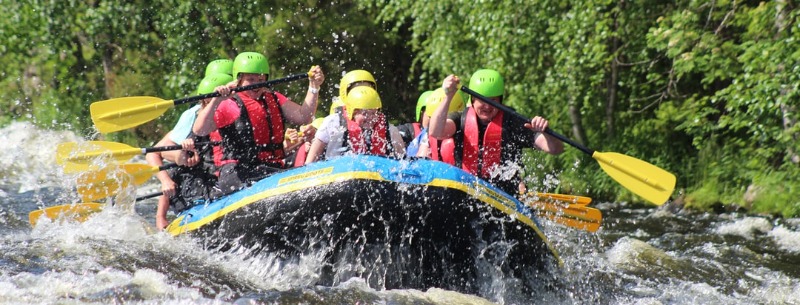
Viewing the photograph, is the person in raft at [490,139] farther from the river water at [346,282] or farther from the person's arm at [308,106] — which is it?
the person's arm at [308,106]

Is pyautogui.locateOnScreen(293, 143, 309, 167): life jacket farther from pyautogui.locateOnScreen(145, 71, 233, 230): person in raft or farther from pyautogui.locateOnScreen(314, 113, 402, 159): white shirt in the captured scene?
pyautogui.locateOnScreen(314, 113, 402, 159): white shirt

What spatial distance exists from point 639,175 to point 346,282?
7.15 ft

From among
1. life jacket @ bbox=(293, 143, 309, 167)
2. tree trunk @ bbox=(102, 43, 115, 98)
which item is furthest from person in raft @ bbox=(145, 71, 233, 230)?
tree trunk @ bbox=(102, 43, 115, 98)

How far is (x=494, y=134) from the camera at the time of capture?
6820 mm

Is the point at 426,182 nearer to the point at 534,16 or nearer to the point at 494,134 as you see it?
the point at 494,134

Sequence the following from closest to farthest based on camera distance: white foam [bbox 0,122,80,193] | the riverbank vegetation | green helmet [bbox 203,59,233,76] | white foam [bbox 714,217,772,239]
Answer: green helmet [bbox 203,59,233,76] → white foam [bbox 714,217,772,239] → the riverbank vegetation → white foam [bbox 0,122,80,193]

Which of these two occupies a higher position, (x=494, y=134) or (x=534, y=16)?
(x=534, y=16)

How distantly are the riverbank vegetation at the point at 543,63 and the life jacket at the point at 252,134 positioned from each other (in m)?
1.92

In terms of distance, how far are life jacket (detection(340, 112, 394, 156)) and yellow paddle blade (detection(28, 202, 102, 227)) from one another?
2.45m

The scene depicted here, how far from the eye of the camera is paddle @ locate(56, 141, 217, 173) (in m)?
7.76

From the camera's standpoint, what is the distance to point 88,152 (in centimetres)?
781

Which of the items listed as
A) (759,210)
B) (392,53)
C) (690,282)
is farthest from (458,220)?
(392,53)

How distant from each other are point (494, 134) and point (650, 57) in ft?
22.2

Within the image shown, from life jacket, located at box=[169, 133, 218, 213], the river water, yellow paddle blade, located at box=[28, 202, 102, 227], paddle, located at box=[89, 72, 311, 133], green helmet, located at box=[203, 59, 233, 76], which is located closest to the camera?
the river water
